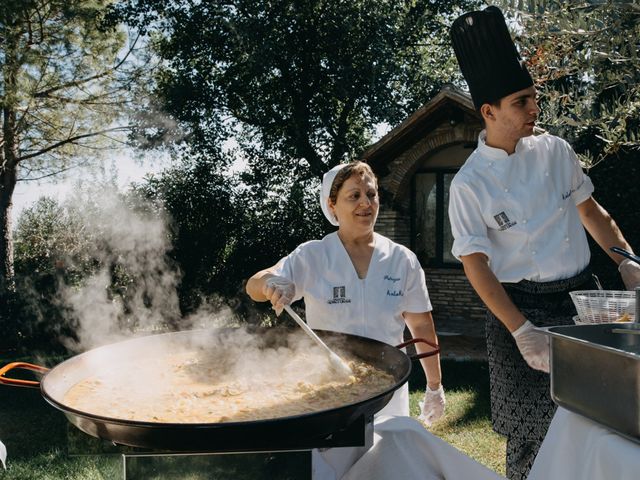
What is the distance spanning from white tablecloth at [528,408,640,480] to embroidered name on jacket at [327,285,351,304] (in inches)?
48.1

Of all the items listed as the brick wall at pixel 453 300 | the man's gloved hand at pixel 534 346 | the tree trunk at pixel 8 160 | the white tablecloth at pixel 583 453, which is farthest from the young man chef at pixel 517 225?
the tree trunk at pixel 8 160

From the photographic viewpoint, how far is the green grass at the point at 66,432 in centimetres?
458

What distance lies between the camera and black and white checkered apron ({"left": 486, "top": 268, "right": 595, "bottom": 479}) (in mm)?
2637

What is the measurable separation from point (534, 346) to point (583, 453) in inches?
35.2

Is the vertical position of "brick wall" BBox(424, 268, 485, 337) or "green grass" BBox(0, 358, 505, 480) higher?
"brick wall" BBox(424, 268, 485, 337)

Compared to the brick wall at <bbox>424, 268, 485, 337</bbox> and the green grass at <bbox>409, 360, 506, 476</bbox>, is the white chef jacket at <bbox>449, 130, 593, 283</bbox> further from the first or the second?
the brick wall at <bbox>424, 268, 485, 337</bbox>

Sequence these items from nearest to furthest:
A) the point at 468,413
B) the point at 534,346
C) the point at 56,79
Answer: the point at 534,346 → the point at 468,413 → the point at 56,79

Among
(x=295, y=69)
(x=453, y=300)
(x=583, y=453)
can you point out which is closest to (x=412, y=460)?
(x=583, y=453)

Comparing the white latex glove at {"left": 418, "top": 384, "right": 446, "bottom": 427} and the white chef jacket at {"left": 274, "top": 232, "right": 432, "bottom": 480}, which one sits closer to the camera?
the white chef jacket at {"left": 274, "top": 232, "right": 432, "bottom": 480}

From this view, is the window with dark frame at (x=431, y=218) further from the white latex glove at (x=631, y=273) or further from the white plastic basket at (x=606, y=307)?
the white plastic basket at (x=606, y=307)

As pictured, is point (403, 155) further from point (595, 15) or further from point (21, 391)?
point (595, 15)

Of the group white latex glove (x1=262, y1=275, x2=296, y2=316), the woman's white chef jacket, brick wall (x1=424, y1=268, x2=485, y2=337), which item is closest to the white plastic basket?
the woman's white chef jacket

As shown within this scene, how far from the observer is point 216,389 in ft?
6.85

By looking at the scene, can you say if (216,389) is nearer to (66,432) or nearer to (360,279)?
(360,279)
